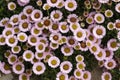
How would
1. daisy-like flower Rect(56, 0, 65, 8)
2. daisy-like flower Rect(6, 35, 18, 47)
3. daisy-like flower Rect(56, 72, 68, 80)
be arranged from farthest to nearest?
daisy-like flower Rect(56, 0, 65, 8) < daisy-like flower Rect(6, 35, 18, 47) < daisy-like flower Rect(56, 72, 68, 80)

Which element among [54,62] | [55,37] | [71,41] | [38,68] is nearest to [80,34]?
[71,41]

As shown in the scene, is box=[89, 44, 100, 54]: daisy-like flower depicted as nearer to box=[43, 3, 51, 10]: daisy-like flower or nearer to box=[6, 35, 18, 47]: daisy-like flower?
box=[43, 3, 51, 10]: daisy-like flower

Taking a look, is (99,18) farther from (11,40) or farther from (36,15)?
(11,40)

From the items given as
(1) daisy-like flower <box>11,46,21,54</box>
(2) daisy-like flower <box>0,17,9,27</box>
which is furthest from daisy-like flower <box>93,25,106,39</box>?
(2) daisy-like flower <box>0,17,9,27</box>

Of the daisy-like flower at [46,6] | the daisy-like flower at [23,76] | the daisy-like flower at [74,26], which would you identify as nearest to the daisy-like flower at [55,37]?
the daisy-like flower at [74,26]

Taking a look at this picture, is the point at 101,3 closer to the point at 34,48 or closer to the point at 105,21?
the point at 105,21
